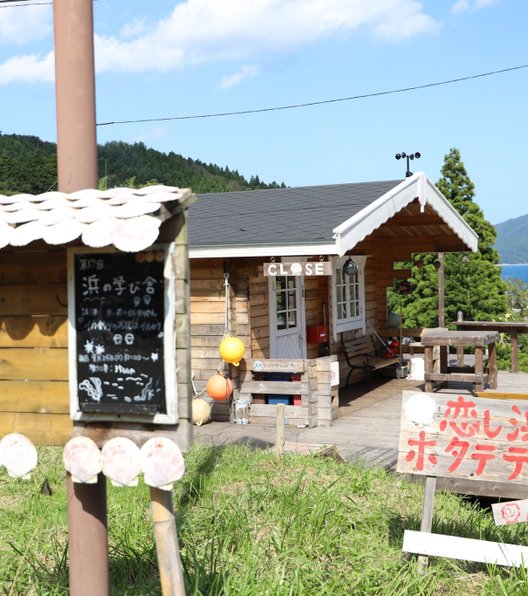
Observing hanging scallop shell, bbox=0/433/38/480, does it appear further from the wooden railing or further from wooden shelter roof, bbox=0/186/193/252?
the wooden railing

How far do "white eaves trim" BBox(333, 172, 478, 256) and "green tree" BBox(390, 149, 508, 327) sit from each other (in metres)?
13.4

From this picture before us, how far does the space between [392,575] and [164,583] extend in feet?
5.62

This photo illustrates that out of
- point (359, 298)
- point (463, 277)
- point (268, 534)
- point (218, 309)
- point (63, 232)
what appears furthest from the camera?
point (463, 277)

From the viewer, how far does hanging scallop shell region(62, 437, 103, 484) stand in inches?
148

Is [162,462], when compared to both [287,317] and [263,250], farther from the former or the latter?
[287,317]

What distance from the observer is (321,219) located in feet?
36.2

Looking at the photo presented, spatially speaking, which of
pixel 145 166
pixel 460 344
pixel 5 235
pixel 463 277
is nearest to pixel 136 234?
pixel 5 235

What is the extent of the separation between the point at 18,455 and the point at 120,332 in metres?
0.85

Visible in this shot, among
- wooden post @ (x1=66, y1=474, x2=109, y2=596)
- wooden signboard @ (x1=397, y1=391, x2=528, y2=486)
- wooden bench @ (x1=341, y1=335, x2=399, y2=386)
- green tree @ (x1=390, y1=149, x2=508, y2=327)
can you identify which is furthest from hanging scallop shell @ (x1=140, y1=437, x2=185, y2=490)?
green tree @ (x1=390, y1=149, x2=508, y2=327)

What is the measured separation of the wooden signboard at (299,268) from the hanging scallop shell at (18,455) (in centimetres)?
623

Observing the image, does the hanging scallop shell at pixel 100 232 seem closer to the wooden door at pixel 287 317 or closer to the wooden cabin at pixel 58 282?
the wooden cabin at pixel 58 282

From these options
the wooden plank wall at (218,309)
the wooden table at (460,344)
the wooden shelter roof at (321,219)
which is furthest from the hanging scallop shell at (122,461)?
the wooden table at (460,344)

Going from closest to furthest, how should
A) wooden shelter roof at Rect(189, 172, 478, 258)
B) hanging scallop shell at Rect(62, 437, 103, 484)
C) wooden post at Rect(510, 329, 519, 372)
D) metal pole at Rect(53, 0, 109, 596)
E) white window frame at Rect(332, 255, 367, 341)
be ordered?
hanging scallop shell at Rect(62, 437, 103, 484) < metal pole at Rect(53, 0, 109, 596) < wooden shelter roof at Rect(189, 172, 478, 258) < white window frame at Rect(332, 255, 367, 341) < wooden post at Rect(510, 329, 519, 372)

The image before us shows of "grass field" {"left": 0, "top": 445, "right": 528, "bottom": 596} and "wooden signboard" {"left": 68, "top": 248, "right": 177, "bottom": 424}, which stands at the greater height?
"wooden signboard" {"left": 68, "top": 248, "right": 177, "bottom": 424}
